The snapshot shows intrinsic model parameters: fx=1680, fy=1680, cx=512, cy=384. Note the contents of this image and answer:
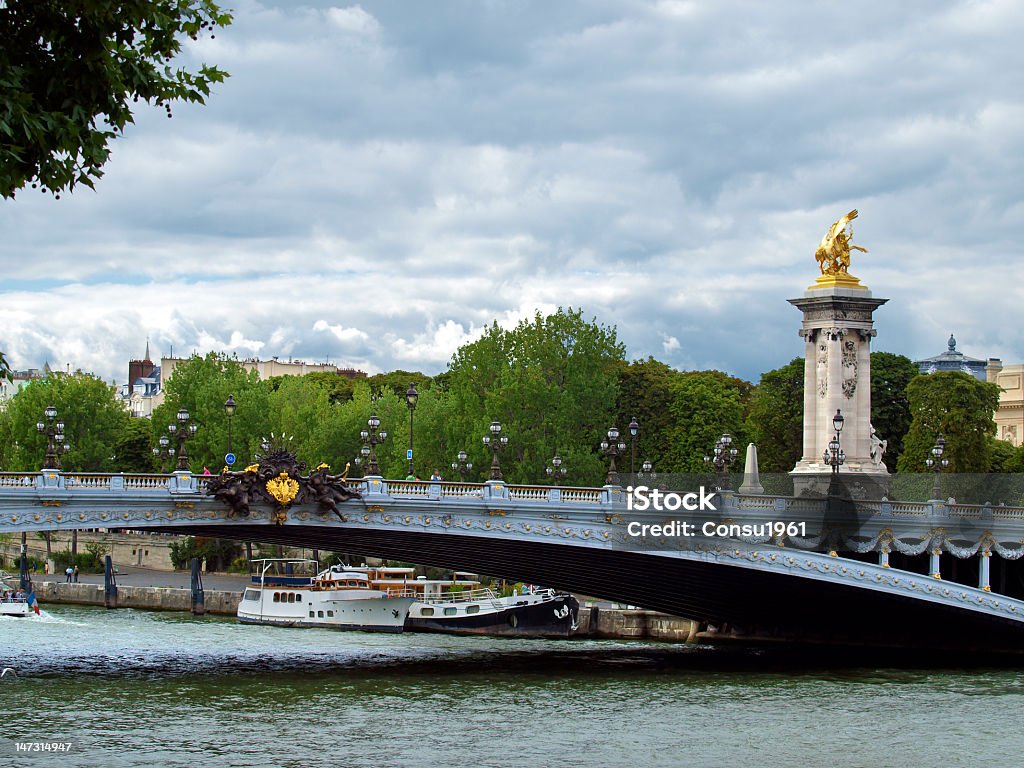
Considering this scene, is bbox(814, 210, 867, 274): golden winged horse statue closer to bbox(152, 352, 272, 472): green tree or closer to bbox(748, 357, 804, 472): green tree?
bbox(748, 357, 804, 472): green tree

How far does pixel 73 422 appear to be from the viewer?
88188mm

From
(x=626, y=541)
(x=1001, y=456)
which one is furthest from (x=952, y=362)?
(x=626, y=541)

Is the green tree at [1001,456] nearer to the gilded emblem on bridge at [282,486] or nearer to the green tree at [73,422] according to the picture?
the gilded emblem on bridge at [282,486]

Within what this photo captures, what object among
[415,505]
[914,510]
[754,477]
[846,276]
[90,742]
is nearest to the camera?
[90,742]

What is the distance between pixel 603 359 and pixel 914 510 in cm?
2845

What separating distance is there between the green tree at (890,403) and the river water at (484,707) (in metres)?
26.5

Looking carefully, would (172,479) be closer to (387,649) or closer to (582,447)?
(387,649)

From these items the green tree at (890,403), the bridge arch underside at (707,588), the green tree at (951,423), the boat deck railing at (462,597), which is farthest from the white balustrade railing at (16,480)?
the green tree at (890,403)

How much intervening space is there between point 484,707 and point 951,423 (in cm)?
3663

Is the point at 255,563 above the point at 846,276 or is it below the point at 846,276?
below

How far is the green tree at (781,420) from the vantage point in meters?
73.3

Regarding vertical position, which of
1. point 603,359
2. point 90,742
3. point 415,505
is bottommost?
point 90,742

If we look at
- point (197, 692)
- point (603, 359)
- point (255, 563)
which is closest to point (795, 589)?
point (197, 692)

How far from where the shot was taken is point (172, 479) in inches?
1553
